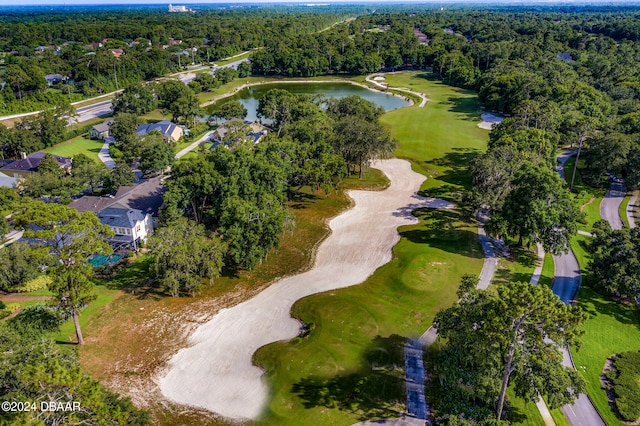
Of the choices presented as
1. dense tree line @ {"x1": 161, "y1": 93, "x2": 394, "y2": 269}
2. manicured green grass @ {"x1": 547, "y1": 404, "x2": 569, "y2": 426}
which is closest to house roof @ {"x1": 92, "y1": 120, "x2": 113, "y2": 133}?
dense tree line @ {"x1": 161, "y1": 93, "x2": 394, "y2": 269}

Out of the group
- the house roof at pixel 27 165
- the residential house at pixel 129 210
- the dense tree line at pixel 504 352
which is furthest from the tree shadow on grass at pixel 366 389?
the house roof at pixel 27 165

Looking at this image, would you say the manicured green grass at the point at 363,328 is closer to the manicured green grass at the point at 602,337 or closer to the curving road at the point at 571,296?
the curving road at the point at 571,296

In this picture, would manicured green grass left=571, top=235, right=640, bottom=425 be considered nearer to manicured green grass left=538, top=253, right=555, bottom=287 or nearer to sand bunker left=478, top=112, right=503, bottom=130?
manicured green grass left=538, top=253, right=555, bottom=287

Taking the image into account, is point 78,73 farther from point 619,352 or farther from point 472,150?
point 619,352

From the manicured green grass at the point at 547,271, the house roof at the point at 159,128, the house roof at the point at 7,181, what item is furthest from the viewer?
the house roof at the point at 159,128

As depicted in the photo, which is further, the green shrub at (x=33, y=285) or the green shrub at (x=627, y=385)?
the green shrub at (x=33, y=285)

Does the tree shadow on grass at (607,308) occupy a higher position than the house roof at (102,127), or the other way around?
the house roof at (102,127)
